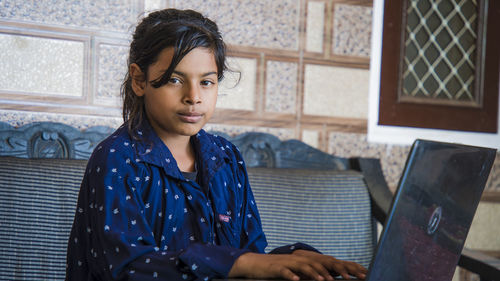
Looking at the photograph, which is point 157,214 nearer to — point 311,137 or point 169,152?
point 169,152

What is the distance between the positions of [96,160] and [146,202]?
0.14 m

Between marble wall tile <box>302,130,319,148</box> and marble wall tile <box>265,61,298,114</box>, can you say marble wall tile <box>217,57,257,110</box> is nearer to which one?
marble wall tile <box>265,61,298,114</box>

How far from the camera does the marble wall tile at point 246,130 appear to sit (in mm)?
1862

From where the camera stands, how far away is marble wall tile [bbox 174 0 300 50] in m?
1.85

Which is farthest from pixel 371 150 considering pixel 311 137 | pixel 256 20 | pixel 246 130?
pixel 256 20

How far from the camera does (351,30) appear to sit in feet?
6.58

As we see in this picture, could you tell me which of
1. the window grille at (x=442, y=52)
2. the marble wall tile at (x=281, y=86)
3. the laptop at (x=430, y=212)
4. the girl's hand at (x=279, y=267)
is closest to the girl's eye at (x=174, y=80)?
the girl's hand at (x=279, y=267)

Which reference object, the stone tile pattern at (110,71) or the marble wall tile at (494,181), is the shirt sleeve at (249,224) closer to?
the stone tile pattern at (110,71)

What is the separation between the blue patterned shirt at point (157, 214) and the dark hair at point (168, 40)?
0.37 ft

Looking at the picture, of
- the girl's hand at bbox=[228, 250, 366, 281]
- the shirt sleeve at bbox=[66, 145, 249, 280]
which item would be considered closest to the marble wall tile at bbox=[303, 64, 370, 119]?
the shirt sleeve at bbox=[66, 145, 249, 280]

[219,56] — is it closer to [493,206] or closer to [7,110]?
[7,110]

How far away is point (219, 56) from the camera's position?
1241 mm

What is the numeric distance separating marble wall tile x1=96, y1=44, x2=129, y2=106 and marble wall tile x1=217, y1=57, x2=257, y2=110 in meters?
0.35

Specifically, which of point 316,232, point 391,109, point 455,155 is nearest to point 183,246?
point 455,155
